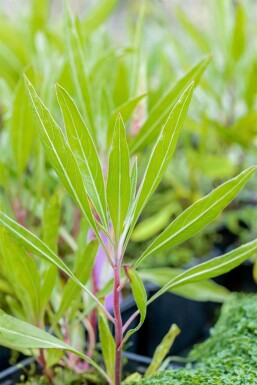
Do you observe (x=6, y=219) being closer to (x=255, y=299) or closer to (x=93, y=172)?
(x=93, y=172)

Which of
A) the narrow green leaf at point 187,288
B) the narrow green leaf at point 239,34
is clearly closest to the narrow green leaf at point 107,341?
the narrow green leaf at point 187,288

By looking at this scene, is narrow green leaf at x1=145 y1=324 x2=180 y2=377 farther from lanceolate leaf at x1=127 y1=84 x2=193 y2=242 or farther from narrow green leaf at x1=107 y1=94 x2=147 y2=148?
narrow green leaf at x1=107 y1=94 x2=147 y2=148

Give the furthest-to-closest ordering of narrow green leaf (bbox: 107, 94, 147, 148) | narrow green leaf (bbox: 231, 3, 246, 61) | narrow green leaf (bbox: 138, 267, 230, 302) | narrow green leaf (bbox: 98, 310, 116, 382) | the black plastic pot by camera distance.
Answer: narrow green leaf (bbox: 231, 3, 246, 61)
the black plastic pot
narrow green leaf (bbox: 138, 267, 230, 302)
narrow green leaf (bbox: 107, 94, 147, 148)
narrow green leaf (bbox: 98, 310, 116, 382)

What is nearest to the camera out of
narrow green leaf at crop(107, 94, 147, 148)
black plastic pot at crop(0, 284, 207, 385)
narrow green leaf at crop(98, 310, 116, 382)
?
narrow green leaf at crop(98, 310, 116, 382)

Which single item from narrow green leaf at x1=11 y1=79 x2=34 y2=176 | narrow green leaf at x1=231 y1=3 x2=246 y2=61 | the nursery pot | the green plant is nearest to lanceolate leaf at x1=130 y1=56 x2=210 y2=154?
the green plant

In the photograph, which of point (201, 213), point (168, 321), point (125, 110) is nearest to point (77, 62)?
point (125, 110)

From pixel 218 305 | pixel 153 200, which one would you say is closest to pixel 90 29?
pixel 153 200

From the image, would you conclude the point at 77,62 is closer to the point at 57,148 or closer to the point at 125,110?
the point at 125,110
